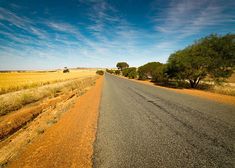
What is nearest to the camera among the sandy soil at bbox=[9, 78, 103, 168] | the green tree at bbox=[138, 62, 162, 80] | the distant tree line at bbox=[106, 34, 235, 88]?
the sandy soil at bbox=[9, 78, 103, 168]

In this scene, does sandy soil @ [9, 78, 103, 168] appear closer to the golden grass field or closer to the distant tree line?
the distant tree line

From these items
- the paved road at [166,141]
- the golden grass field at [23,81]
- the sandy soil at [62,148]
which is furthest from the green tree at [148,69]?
the sandy soil at [62,148]

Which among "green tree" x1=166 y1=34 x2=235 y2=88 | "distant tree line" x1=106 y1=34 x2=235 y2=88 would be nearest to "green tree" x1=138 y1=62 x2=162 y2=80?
"distant tree line" x1=106 y1=34 x2=235 y2=88

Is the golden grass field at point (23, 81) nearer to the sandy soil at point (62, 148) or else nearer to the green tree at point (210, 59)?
the sandy soil at point (62, 148)

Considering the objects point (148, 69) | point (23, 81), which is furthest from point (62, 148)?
point (148, 69)

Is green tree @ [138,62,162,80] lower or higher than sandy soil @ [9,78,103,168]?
higher

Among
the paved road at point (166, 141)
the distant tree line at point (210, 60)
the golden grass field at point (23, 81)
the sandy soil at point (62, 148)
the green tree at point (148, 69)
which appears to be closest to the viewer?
the paved road at point (166, 141)

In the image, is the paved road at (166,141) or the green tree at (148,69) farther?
the green tree at (148,69)

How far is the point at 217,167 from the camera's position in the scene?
310 centimetres

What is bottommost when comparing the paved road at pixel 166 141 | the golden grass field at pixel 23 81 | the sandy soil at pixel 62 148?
the golden grass field at pixel 23 81

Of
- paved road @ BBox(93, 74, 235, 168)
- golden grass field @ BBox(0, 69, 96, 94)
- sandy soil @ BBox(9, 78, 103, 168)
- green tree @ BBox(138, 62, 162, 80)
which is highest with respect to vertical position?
green tree @ BBox(138, 62, 162, 80)

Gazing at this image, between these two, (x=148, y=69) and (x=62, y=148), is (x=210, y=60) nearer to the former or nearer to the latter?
(x=62, y=148)

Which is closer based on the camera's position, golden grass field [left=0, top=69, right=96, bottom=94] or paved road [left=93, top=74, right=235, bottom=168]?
paved road [left=93, top=74, right=235, bottom=168]

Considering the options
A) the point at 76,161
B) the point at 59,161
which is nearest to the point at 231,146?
the point at 76,161
